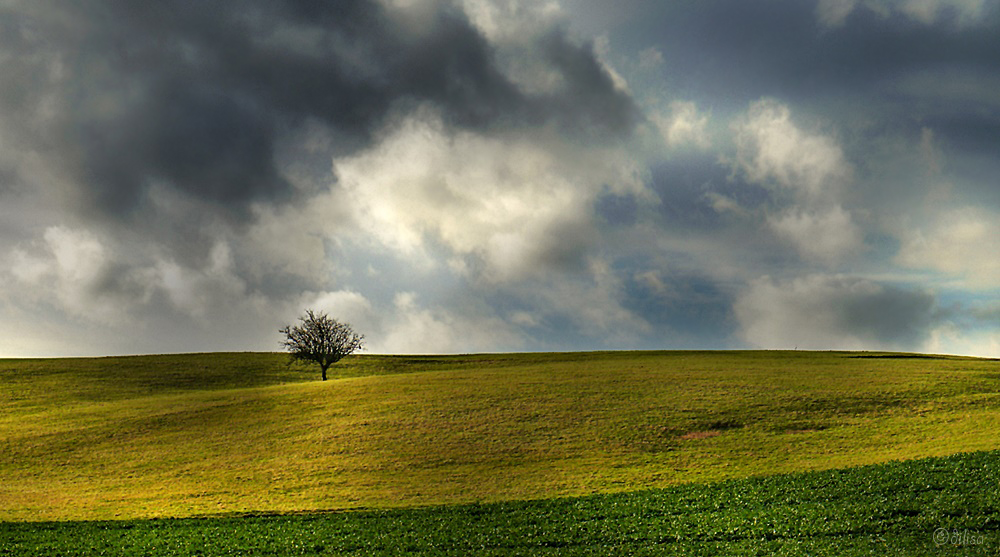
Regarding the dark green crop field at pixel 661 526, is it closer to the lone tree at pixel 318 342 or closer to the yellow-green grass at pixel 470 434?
the yellow-green grass at pixel 470 434

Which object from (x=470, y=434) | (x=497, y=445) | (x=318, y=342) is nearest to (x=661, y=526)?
(x=497, y=445)

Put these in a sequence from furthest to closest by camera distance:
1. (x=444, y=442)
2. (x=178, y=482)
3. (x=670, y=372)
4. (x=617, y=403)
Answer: (x=670, y=372) < (x=617, y=403) < (x=444, y=442) < (x=178, y=482)

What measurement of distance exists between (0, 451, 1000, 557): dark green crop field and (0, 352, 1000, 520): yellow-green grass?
315 cm

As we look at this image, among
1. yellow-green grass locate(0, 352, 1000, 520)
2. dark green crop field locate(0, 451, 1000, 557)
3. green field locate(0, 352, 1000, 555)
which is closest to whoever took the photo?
dark green crop field locate(0, 451, 1000, 557)

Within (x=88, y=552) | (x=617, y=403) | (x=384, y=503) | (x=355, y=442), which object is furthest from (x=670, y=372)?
(x=88, y=552)

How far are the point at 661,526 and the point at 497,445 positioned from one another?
1639 cm

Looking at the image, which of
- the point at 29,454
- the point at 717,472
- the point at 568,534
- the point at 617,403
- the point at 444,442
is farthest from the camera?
the point at 617,403

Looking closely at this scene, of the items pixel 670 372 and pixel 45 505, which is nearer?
pixel 45 505

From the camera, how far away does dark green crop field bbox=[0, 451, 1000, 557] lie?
20281 millimetres

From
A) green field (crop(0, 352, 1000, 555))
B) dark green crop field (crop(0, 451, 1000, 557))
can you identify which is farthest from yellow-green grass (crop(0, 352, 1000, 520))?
dark green crop field (crop(0, 451, 1000, 557))

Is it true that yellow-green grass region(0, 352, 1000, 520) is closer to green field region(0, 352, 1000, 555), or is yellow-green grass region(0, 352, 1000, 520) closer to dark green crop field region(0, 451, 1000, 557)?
green field region(0, 352, 1000, 555)

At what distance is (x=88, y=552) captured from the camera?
23188mm

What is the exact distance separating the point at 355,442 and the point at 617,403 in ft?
62.3

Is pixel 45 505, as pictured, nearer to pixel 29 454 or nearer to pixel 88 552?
pixel 88 552
